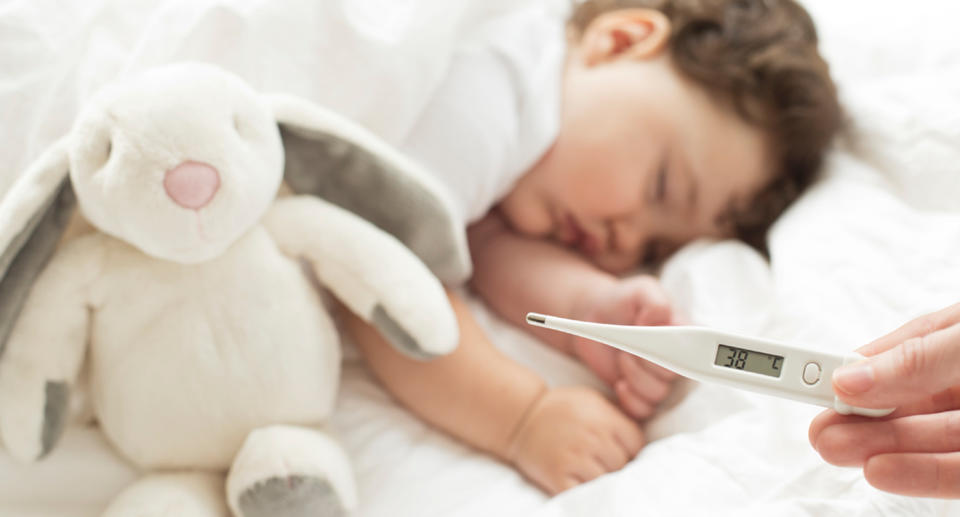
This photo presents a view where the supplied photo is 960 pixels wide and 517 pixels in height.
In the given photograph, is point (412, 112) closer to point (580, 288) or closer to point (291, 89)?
point (291, 89)

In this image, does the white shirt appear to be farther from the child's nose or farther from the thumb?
the thumb

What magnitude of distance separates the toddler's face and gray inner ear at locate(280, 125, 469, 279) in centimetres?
28

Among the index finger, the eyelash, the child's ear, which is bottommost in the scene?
the eyelash

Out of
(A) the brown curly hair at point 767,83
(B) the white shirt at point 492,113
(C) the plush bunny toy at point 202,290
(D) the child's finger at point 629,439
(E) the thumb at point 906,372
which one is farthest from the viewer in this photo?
(A) the brown curly hair at point 767,83

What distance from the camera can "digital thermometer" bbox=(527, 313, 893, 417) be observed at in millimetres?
507

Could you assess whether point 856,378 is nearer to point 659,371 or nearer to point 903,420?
point 903,420

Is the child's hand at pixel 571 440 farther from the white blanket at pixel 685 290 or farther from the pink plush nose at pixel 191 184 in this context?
the pink plush nose at pixel 191 184

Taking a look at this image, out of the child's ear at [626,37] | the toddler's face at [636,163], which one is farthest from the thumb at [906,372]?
the child's ear at [626,37]

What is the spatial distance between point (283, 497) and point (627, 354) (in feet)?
1.29

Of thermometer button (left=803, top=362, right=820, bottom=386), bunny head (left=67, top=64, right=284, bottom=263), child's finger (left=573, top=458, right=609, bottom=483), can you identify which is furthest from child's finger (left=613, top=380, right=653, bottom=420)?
bunny head (left=67, top=64, right=284, bottom=263)

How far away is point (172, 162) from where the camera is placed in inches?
22.2

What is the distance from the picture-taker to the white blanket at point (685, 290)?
0.65 meters

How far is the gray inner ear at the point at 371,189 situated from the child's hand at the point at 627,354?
0.23 metres

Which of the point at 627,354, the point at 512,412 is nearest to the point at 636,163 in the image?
the point at 627,354
